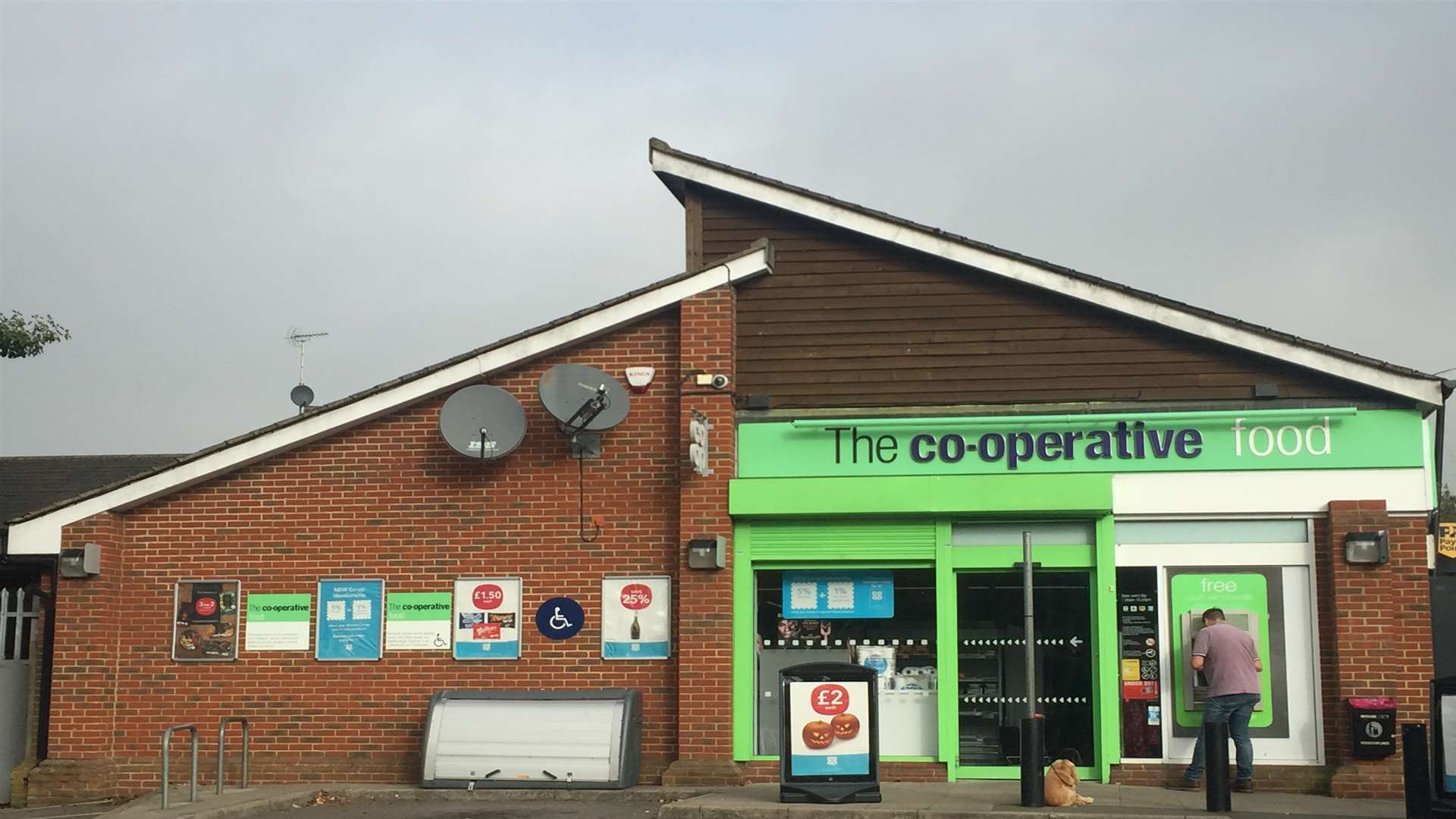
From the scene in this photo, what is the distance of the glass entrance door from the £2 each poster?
4.40 meters

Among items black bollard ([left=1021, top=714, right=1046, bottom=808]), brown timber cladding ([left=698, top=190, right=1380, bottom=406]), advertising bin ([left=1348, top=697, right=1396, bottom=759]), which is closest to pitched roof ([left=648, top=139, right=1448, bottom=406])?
brown timber cladding ([left=698, top=190, right=1380, bottom=406])

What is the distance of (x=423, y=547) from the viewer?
15453 millimetres

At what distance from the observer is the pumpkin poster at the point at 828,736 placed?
13.2m

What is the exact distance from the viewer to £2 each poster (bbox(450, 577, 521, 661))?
49.8 feet

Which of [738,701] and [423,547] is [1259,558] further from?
[423,547]

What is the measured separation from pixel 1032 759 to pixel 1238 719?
2.28 meters

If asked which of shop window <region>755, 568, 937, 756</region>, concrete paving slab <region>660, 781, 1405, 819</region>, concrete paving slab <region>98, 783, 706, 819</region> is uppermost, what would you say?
shop window <region>755, 568, 937, 756</region>

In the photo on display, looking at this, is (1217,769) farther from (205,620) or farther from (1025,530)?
(205,620)

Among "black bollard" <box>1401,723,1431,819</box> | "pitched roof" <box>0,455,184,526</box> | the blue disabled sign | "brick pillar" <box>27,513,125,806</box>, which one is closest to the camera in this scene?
"black bollard" <box>1401,723,1431,819</box>

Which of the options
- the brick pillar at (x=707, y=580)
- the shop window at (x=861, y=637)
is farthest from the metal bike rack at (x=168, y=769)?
the shop window at (x=861, y=637)

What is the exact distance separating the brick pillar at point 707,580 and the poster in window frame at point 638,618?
265mm

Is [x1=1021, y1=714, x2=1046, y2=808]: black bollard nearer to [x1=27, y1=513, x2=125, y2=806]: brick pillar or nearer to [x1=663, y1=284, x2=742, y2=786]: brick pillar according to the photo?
[x1=663, y1=284, x2=742, y2=786]: brick pillar

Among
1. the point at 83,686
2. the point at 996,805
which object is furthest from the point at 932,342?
the point at 83,686

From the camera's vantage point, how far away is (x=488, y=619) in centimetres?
1525
